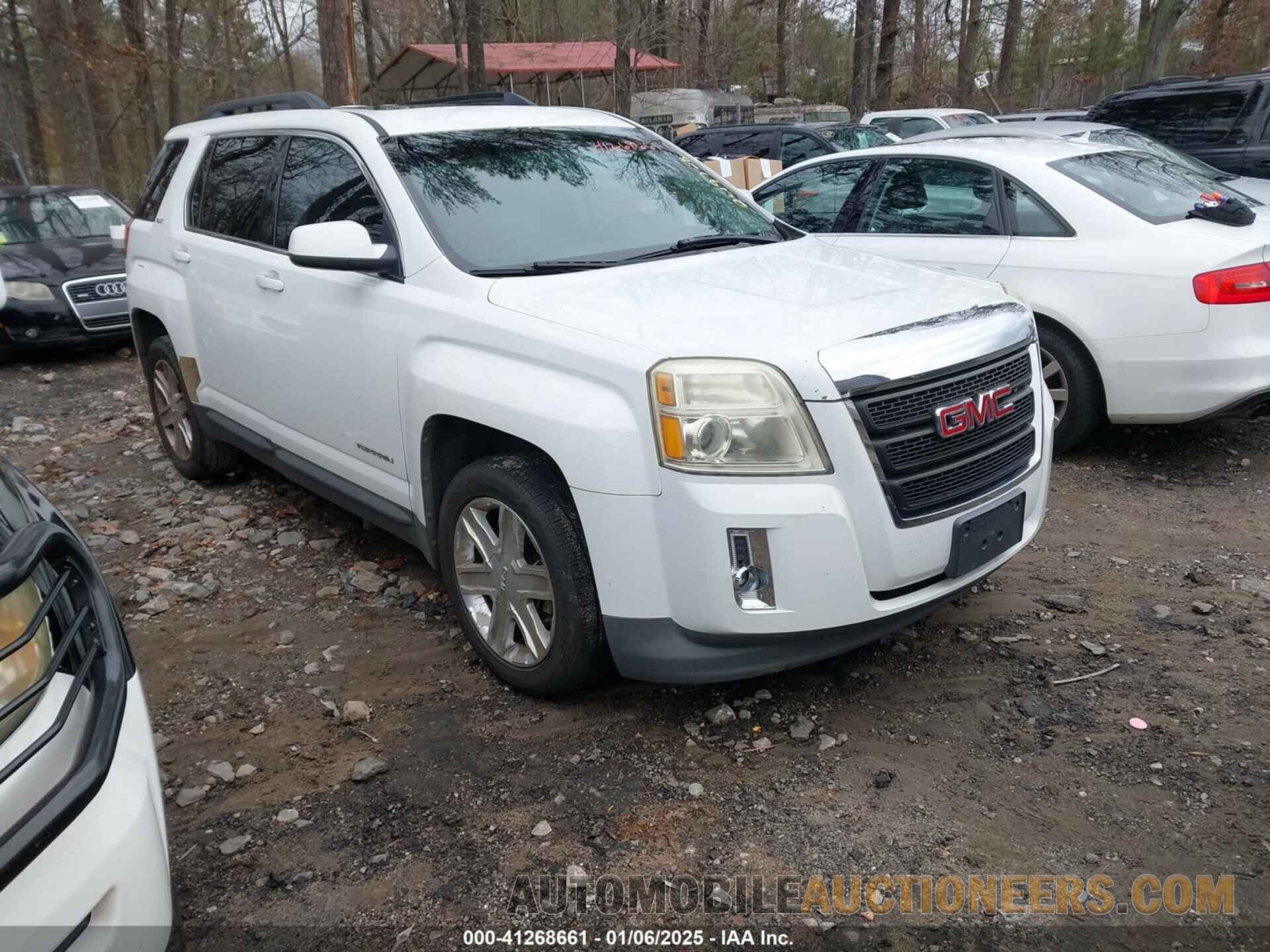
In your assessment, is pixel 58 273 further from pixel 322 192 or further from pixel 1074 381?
pixel 1074 381

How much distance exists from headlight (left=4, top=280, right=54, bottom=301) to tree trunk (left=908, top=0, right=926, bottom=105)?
70.4 feet

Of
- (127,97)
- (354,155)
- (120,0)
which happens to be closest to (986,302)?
(354,155)

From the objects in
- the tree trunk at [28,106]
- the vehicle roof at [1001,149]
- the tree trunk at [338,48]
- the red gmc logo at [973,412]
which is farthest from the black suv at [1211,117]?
the tree trunk at [28,106]

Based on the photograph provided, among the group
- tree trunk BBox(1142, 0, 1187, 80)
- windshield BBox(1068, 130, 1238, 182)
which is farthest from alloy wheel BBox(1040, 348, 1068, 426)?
tree trunk BBox(1142, 0, 1187, 80)

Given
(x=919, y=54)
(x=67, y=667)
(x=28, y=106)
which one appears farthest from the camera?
(x=919, y=54)

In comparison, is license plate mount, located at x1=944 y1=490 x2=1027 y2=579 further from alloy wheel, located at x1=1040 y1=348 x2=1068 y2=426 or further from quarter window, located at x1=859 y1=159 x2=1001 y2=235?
quarter window, located at x1=859 y1=159 x2=1001 y2=235

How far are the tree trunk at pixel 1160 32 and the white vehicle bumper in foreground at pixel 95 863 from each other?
2547cm

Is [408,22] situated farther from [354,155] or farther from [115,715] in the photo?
[115,715]

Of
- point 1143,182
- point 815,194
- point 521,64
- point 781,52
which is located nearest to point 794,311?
point 1143,182

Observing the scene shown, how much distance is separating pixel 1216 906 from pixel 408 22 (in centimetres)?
3780

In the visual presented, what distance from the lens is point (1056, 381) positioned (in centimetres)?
532

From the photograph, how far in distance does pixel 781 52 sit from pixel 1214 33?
1333 centimetres

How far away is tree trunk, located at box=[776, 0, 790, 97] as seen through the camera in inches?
1213

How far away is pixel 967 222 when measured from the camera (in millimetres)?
5754
